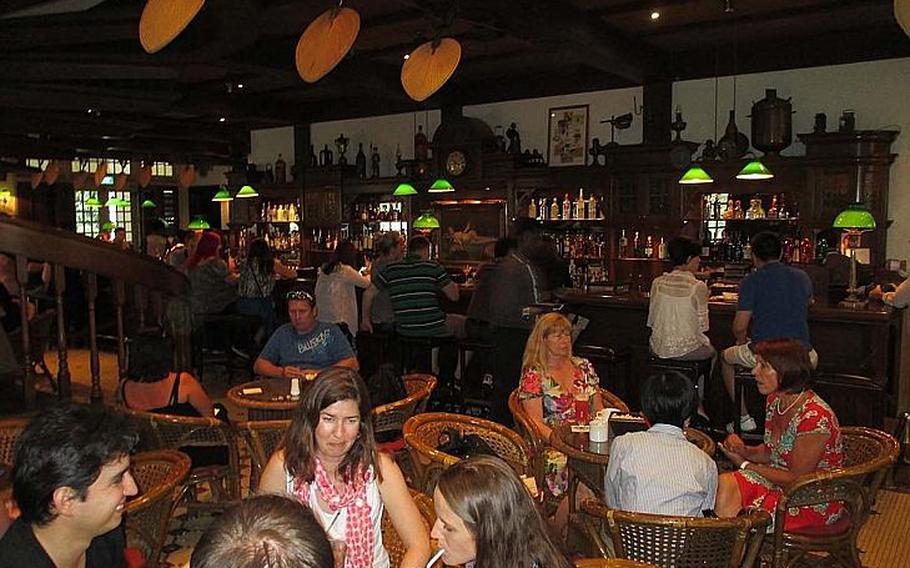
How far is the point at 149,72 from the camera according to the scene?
23.5 feet

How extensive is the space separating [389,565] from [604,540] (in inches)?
29.9

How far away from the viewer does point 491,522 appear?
1.78m

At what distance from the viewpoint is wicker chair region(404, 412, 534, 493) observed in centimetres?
317

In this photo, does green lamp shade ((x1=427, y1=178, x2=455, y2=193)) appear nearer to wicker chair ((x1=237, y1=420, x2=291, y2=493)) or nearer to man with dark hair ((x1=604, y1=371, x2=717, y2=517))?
wicker chair ((x1=237, y1=420, x2=291, y2=493))

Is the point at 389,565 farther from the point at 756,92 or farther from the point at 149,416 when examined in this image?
the point at 756,92

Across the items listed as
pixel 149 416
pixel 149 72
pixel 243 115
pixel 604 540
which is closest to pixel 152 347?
pixel 149 416

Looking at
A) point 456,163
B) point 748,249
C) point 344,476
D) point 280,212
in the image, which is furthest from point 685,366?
point 280,212

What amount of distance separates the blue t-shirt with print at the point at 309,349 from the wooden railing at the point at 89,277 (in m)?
0.56

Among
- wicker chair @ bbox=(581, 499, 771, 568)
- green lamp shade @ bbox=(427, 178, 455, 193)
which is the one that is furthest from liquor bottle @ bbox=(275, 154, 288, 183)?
wicker chair @ bbox=(581, 499, 771, 568)

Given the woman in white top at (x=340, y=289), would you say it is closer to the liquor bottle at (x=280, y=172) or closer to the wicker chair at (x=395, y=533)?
the wicker chair at (x=395, y=533)

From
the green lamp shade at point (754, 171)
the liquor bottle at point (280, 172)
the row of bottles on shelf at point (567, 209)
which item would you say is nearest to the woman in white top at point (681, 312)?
the green lamp shade at point (754, 171)

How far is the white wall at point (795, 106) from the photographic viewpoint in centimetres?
774

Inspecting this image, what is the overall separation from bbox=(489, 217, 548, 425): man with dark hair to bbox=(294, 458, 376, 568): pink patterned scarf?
11.3 feet

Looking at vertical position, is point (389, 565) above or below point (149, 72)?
below
